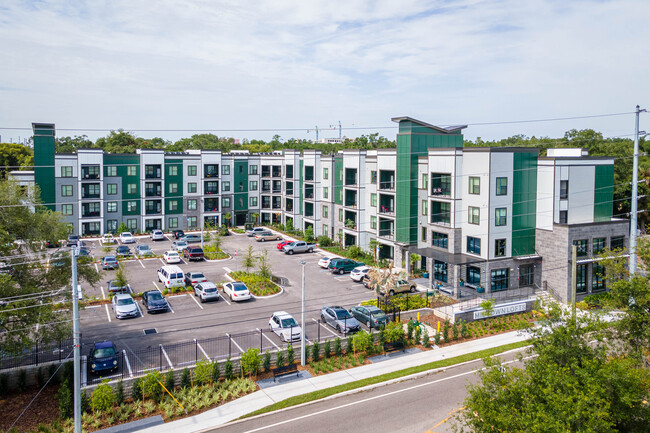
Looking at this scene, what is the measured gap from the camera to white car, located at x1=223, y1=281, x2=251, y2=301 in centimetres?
3853

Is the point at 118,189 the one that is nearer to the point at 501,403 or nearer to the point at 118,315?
the point at 118,315

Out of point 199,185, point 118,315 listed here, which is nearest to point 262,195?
point 199,185

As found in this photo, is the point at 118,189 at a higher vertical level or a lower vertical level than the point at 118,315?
higher

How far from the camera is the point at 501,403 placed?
14047 mm

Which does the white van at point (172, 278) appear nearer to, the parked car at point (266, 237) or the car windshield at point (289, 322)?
the car windshield at point (289, 322)

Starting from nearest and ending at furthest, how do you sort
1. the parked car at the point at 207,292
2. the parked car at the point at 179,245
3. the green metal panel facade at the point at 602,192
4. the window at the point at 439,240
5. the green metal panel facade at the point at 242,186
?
the parked car at the point at 207,292 < the green metal panel facade at the point at 602,192 < the window at the point at 439,240 < the parked car at the point at 179,245 < the green metal panel facade at the point at 242,186

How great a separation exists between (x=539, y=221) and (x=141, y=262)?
3978 cm

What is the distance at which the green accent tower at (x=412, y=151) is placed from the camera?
152ft

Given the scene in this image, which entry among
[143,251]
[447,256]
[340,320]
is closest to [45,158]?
[143,251]

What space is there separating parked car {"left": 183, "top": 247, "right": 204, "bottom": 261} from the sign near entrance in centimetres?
3044

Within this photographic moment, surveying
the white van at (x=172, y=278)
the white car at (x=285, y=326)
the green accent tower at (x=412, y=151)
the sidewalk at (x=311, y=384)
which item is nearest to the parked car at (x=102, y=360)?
the sidewalk at (x=311, y=384)

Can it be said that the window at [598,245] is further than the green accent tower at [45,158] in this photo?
No

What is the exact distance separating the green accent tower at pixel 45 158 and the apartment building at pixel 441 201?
125 mm

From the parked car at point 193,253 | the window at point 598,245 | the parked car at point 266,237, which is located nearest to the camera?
the window at point 598,245
